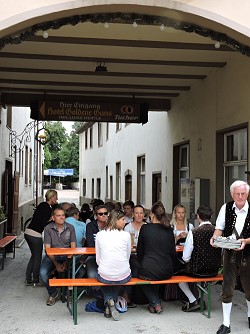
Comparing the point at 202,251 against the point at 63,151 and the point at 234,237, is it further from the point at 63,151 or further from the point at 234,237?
the point at 63,151

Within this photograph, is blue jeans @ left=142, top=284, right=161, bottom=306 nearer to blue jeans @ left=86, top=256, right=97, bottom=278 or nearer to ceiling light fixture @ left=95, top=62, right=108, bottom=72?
blue jeans @ left=86, top=256, right=97, bottom=278

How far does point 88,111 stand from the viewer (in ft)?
39.0

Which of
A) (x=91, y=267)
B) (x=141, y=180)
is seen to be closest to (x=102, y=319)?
(x=91, y=267)

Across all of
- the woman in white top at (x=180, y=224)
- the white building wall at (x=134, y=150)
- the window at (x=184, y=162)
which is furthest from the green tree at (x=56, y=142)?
the woman in white top at (x=180, y=224)

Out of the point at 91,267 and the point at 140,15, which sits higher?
the point at 140,15

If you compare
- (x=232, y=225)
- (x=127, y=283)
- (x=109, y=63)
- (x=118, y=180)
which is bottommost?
(x=127, y=283)

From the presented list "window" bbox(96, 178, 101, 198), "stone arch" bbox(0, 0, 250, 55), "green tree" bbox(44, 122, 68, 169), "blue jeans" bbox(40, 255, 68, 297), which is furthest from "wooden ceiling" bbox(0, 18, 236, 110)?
"green tree" bbox(44, 122, 68, 169)

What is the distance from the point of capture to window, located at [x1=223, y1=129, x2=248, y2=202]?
8859 millimetres

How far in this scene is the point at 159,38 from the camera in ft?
26.2

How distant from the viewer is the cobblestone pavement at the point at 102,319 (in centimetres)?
587

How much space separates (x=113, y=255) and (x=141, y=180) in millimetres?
12038

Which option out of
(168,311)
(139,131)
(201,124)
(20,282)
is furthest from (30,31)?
(139,131)

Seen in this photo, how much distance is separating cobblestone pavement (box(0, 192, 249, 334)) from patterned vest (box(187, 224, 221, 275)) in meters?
0.64

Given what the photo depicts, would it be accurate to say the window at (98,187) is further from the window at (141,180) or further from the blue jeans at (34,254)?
the blue jeans at (34,254)
